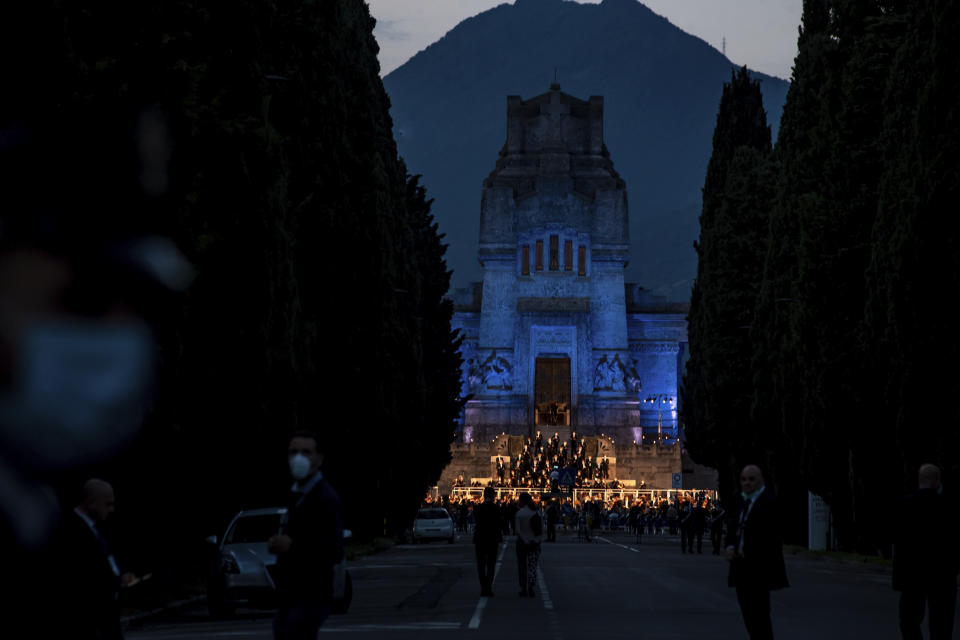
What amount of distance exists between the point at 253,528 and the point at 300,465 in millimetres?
14999

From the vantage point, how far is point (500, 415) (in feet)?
399

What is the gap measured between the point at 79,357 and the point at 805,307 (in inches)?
1115

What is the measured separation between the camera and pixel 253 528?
84.0 feet

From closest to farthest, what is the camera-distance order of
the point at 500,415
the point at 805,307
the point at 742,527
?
the point at 742,527
the point at 805,307
the point at 500,415

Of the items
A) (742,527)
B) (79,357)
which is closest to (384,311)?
(79,357)

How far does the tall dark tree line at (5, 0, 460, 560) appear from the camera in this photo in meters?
24.8

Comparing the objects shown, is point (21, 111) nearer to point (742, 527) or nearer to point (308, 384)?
point (742, 527)

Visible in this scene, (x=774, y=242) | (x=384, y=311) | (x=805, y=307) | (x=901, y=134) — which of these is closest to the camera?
(x=901, y=134)

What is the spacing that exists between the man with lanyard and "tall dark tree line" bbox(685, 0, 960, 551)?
23439mm

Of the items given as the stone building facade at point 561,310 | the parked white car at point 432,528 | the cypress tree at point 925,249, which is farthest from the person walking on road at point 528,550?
the stone building facade at point 561,310

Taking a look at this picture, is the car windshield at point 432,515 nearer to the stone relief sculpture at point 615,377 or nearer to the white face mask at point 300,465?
the white face mask at point 300,465

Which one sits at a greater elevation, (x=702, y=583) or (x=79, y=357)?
(x=79, y=357)

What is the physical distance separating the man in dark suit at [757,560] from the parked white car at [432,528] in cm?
4970

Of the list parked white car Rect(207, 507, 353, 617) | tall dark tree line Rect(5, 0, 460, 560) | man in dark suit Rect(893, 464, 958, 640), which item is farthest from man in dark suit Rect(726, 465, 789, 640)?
parked white car Rect(207, 507, 353, 617)
